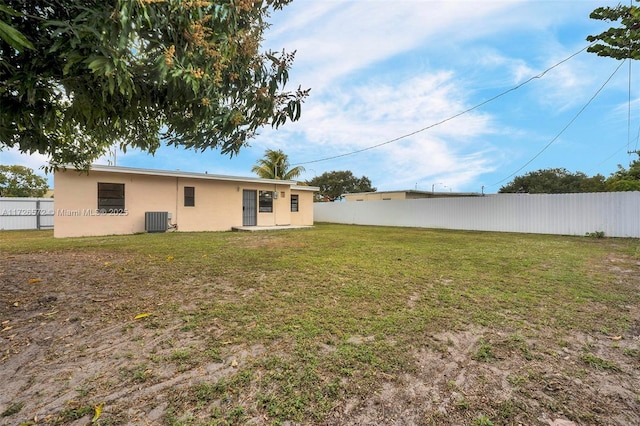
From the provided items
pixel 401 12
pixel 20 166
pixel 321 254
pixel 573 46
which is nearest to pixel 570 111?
pixel 573 46

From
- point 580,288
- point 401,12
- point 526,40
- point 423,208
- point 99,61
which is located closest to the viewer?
point 99,61

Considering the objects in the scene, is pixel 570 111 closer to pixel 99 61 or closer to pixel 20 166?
pixel 99 61

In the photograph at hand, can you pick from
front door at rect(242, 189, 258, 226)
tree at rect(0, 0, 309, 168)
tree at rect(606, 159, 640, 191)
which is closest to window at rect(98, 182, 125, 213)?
front door at rect(242, 189, 258, 226)

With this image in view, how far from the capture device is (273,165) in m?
22.3

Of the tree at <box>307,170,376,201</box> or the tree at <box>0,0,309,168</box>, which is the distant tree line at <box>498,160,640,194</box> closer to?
the tree at <box>307,170,376,201</box>

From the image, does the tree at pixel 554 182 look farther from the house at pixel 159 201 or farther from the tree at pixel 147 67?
the tree at pixel 147 67

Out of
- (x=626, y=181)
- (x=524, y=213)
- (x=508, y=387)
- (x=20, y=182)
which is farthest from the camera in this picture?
(x=20, y=182)

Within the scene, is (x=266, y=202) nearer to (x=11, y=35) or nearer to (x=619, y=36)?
(x=619, y=36)

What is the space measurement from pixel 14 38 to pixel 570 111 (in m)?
17.6

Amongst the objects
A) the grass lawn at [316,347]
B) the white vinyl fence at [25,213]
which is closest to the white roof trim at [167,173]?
the grass lawn at [316,347]

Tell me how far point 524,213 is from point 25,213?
79.5 ft

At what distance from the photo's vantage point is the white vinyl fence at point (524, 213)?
1077cm

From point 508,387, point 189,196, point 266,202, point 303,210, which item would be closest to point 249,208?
point 266,202

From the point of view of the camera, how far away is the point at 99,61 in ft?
6.14
